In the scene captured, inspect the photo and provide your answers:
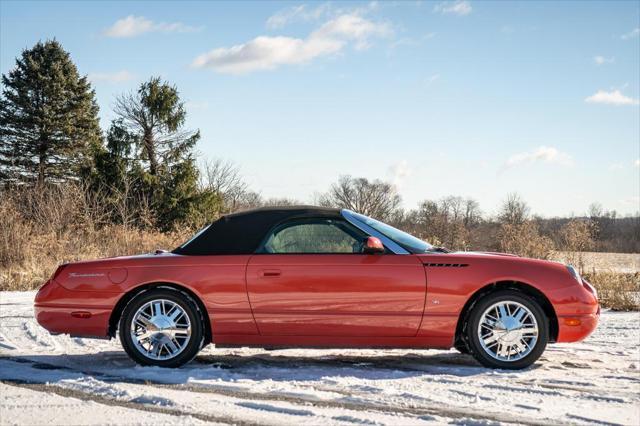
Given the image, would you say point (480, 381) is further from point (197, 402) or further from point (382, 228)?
point (197, 402)

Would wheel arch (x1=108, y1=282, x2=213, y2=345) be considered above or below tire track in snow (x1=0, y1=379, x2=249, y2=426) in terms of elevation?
above

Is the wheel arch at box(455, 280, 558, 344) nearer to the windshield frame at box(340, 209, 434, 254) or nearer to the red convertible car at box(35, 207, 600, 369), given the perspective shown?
the red convertible car at box(35, 207, 600, 369)

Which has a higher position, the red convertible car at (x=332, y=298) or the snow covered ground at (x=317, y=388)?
the red convertible car at (x=332, y=298)

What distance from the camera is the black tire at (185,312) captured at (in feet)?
18.4

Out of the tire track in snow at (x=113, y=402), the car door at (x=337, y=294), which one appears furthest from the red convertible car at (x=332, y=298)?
the tire track in snow at (x=113, y=402)

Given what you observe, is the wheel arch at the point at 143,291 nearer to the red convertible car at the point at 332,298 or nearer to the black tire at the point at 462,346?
the red convertible car at the point at 332,298

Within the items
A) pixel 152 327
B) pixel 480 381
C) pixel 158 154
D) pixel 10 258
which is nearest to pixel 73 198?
pixel 10 258

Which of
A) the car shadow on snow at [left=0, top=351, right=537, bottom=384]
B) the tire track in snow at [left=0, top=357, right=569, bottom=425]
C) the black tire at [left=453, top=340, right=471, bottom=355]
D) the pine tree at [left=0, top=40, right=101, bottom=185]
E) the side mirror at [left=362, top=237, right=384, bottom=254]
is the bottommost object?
the tire track in snow at [left=0, top=357, right=569, bottom=425]

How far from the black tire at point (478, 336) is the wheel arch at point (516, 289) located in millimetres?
62

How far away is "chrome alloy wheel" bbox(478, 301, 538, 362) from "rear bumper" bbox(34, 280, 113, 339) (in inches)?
129

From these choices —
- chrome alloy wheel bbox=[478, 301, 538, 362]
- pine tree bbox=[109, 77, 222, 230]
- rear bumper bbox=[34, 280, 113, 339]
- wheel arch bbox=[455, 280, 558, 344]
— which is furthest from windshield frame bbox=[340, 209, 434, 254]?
pine tree bbox=[109, 77, 222, 230]

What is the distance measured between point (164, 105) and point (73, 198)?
13.2m

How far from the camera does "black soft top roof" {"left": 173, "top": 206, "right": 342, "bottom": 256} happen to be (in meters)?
5.81

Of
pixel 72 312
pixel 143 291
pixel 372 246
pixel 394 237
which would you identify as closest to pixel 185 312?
pixel 143 291
